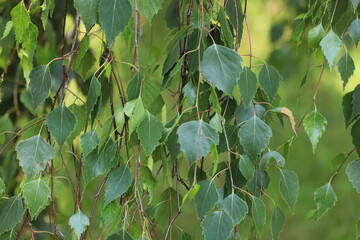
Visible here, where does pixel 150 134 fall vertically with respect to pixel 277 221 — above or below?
above

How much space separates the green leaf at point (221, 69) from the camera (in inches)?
32.1

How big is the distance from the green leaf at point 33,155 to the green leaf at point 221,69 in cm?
21

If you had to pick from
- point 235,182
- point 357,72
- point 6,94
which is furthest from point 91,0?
point 357,72

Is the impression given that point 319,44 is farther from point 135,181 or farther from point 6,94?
point 6,94

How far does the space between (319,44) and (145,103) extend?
24 cm

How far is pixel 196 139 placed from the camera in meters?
0.79

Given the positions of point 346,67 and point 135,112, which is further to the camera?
point 346,67

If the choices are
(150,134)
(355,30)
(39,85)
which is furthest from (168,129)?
(355,30)

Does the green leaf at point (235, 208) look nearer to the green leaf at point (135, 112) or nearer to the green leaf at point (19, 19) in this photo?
the green leaf at point (135, 112)

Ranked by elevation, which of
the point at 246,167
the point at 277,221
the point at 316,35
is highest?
the point at 316,35

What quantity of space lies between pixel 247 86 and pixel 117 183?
0.19 metres

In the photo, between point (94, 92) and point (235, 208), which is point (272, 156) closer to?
point (235, 208)

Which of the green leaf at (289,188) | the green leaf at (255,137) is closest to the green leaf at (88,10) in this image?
the green leaf at (255,137)

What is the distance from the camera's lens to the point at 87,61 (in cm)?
107
